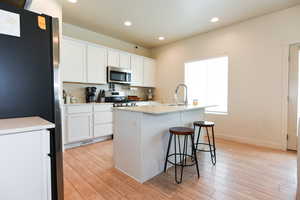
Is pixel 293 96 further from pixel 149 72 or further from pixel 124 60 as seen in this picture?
pixel 124 60

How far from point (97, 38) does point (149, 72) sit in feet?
6.14

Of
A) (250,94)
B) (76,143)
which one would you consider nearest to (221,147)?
(250,94)

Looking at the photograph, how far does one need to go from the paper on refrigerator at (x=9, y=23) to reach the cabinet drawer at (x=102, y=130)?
2.63m

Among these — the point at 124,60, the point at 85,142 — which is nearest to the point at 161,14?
the point at 124,60

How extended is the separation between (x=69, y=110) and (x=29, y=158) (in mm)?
2353

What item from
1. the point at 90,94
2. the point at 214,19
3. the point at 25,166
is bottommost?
the point at 25,166

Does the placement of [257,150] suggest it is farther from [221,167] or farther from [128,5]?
[128,5]

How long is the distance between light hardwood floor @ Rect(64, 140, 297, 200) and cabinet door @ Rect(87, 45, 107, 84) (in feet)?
5.77

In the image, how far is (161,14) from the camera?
3.14 metres

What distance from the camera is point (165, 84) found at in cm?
502

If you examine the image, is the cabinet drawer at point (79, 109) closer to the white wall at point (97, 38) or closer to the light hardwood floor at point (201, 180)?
the light hardwood floor at point (201, 180)

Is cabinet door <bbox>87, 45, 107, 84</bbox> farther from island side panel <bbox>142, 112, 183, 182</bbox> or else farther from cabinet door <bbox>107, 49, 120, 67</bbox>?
island side panel <bbox>142, 112, 183, 182</bbox>

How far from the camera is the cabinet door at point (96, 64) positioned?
350 centimetres

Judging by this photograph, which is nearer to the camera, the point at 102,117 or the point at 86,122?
the point at 86,122
